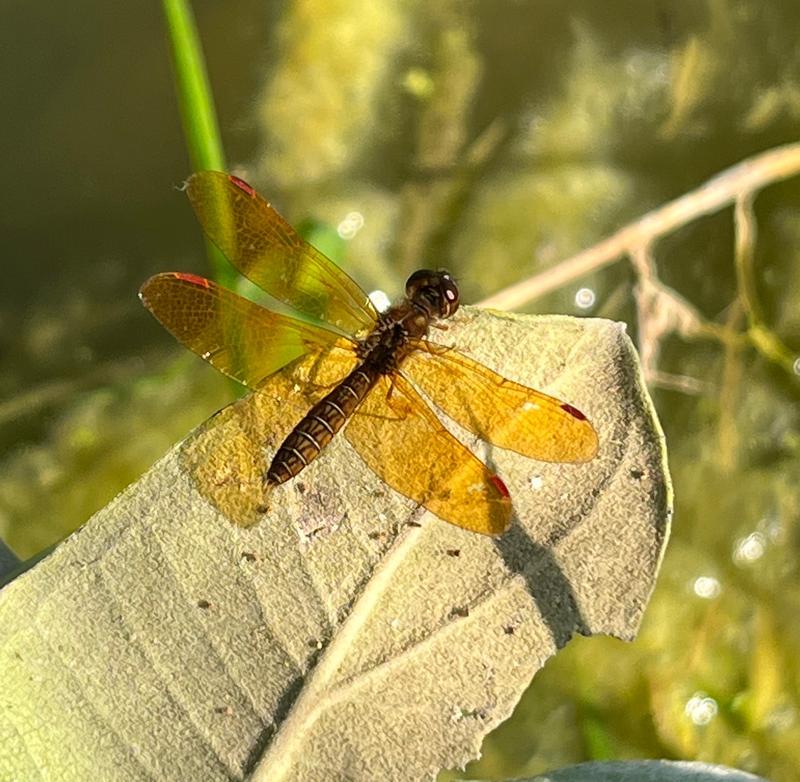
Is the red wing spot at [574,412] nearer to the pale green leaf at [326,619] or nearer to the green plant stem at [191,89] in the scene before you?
the pale green leaf at [326,619]

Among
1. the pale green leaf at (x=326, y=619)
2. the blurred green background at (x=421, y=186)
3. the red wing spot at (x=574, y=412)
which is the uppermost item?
the blurred green background at (x=421, y=186)

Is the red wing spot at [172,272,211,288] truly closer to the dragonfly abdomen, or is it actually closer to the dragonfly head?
the dragonfly abdomen

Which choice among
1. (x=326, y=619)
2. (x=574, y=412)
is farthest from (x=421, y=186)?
(x=326, y=619)

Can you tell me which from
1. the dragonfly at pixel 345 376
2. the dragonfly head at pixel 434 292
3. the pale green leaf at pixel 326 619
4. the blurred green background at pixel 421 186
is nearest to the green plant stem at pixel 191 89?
the dragonfly at pixel 345 376

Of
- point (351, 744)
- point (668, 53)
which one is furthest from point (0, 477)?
point (668, 53)

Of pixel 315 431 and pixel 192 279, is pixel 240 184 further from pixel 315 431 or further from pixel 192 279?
pixel 315 431

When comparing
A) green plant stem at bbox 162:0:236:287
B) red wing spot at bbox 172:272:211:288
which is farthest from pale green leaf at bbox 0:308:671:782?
green plant stem at bbox 162:0:236:287
